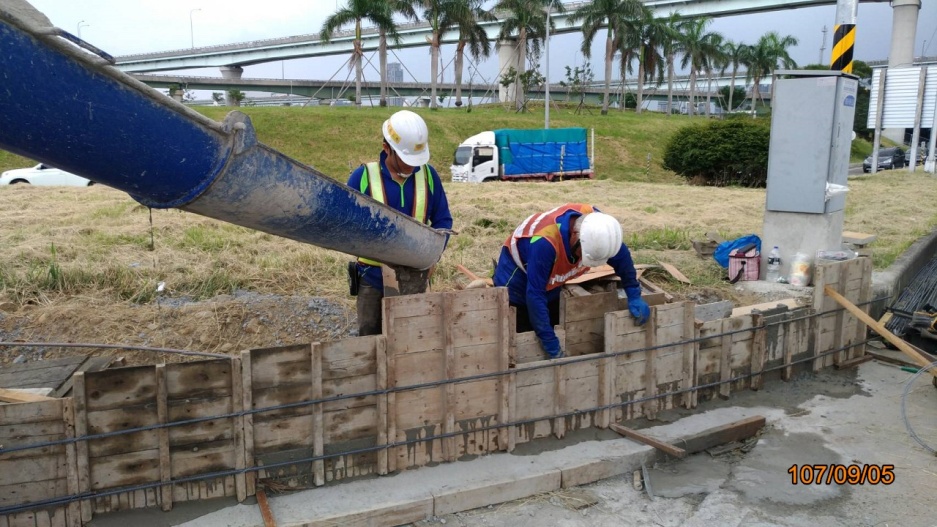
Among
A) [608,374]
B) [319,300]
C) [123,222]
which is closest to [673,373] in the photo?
[608,374]

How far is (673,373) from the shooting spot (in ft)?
18.8

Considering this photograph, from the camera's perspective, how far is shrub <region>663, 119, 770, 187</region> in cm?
2720

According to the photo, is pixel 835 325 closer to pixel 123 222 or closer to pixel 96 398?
pixel 96 398

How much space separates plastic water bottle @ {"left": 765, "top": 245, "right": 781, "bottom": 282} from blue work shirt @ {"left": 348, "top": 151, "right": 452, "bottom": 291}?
5652 mm

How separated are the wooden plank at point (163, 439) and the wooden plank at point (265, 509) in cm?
49

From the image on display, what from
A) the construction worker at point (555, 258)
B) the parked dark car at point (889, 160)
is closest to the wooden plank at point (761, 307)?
the construction worker at point (555, 258)

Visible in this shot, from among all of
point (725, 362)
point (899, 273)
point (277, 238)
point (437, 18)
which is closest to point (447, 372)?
point (725, 362)

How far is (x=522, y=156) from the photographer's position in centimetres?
2928

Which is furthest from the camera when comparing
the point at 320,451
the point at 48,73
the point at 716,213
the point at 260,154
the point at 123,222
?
the point at 716,213

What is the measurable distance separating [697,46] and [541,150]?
44.5m

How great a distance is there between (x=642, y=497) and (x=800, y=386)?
2717 mm

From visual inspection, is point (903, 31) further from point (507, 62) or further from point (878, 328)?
point (878, 328)

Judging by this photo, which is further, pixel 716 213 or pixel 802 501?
pixel 716 213
